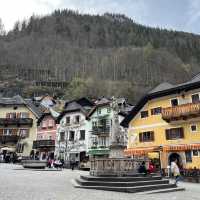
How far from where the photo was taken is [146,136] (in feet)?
122

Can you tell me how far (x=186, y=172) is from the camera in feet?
91.4

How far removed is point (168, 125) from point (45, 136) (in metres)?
31.4

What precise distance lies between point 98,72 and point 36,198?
108m

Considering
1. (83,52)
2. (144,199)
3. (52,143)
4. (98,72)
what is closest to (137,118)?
(52,143)

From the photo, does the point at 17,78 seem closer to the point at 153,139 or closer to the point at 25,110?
the point at 25,110

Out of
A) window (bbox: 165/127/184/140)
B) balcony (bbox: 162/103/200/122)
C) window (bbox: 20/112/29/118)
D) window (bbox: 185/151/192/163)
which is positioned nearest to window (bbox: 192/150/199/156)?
window (bbox: 185/151/192/163)

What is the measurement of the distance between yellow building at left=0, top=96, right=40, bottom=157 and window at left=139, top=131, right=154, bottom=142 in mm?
30288

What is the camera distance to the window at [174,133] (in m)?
33.3

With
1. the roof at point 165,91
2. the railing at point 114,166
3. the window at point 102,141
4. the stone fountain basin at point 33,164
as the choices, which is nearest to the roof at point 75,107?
the window at point 102,141

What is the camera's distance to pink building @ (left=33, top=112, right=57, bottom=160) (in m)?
56.4

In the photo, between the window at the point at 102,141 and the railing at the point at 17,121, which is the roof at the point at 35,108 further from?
the window at the point at 102,141

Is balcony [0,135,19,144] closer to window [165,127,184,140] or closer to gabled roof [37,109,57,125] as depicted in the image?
gabled roof [37,109,57,125]

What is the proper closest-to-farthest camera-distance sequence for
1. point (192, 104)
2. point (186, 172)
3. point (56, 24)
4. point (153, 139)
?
point (186, 172)
point (192, 104)
point (153, 139)
point (56, 24)

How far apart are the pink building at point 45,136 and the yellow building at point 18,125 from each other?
2.17 metres
